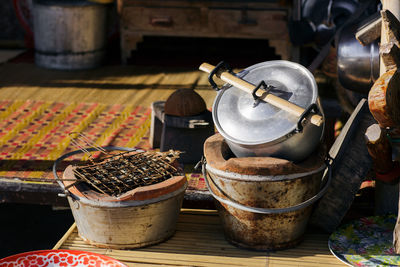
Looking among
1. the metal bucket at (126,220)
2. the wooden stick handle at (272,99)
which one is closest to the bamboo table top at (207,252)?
the metal bucket at (126,220)

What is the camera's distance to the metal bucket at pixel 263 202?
145 inches

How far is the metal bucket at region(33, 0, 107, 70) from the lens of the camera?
7.82 metres

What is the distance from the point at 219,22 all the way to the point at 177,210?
434 centimetres

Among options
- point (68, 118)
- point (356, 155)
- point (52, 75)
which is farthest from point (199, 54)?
point (356, 155)

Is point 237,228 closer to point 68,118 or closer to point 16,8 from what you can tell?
point 68,118

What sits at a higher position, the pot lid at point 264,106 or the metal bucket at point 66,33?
the pot lid at point 264,106

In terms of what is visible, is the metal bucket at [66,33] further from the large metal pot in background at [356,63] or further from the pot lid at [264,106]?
the pot lid at [264,106]

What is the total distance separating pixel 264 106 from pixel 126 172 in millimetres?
953

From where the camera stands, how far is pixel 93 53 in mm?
8125

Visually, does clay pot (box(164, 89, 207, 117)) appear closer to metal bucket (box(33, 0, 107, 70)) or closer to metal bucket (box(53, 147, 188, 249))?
metal bucket (box(53, 147, 188, 249))

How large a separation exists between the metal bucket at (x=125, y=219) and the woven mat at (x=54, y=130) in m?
0.60

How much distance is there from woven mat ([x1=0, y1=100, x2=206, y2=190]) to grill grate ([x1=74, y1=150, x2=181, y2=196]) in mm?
458

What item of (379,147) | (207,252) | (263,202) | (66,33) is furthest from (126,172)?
(66,33)

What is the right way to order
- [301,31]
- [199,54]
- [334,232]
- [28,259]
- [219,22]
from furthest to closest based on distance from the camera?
[199,54] → [219,22] → [301,31] → [334,232] → [28,259]
